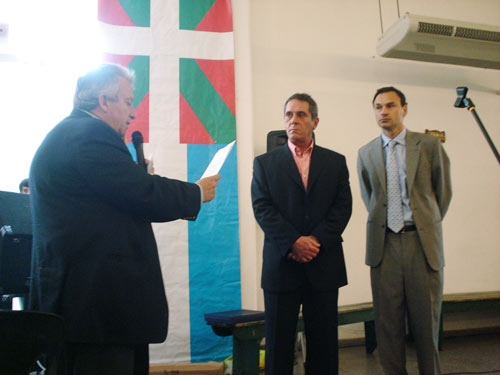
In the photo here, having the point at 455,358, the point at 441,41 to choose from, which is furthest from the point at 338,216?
the point at 441,41

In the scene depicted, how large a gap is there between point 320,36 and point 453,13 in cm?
151

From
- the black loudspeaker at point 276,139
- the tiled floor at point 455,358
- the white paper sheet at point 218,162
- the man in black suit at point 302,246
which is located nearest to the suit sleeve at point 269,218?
the man in black suit at point 302,246

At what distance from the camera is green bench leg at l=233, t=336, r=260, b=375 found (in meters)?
2.03

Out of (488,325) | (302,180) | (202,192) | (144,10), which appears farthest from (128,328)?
(488,325)

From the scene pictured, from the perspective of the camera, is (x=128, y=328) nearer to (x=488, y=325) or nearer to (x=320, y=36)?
(x=320, y=36)

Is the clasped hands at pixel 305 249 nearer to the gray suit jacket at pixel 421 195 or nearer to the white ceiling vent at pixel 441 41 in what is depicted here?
the gray suit jacket at pixel 421 195

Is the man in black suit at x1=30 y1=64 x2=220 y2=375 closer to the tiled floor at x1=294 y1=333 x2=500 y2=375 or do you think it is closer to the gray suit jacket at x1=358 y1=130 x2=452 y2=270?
the gray suit jacket at x1=358 y1=130 x2=452 y2=270

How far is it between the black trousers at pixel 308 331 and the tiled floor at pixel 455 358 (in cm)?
105

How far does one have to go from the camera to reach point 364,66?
3.66 metres

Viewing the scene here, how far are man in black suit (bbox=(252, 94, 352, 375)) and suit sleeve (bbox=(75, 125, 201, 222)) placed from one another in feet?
2.15

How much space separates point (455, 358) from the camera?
110 inches

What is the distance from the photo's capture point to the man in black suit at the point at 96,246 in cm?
110

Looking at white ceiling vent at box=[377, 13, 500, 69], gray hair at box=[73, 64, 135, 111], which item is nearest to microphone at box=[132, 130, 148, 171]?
gray hair at box=[73, 64, 135, 111]

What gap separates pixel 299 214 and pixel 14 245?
4.66ft
